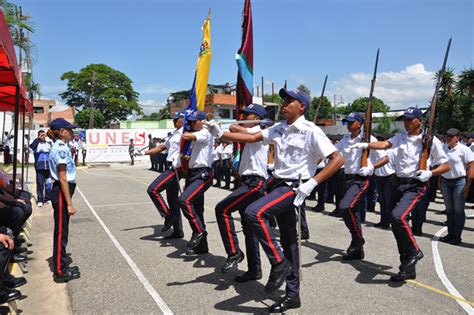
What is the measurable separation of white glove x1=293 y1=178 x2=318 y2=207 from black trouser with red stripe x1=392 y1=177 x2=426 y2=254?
67.1 inches

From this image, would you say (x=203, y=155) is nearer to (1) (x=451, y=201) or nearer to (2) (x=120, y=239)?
(2) (x=120, y=239)

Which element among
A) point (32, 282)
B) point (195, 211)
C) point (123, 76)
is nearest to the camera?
point (32, 282)

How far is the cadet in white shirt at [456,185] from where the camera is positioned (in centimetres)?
641

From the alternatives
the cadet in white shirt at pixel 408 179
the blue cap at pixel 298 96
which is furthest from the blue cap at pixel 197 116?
the cadet in white shirt at pixel 408 179

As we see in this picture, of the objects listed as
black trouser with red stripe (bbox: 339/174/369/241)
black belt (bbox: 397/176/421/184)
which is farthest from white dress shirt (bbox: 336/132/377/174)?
black belt (bbox: 397/176/421/184)

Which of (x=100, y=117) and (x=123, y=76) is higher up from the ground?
(x=123, y=76)

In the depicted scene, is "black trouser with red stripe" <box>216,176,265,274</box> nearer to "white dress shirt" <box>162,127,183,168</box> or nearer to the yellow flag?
the yellow flag

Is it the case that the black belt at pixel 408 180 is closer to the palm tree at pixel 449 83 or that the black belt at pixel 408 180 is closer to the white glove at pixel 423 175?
the white glove at pixel 423 175

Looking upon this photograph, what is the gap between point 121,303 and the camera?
3.98 m

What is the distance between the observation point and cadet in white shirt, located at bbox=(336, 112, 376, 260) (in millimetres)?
5492

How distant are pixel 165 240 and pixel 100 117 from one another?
51568 mm

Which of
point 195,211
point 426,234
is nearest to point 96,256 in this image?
point 195,211

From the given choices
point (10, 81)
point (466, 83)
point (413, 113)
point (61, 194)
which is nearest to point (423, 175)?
point (413, 113)

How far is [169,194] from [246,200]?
2.30m
